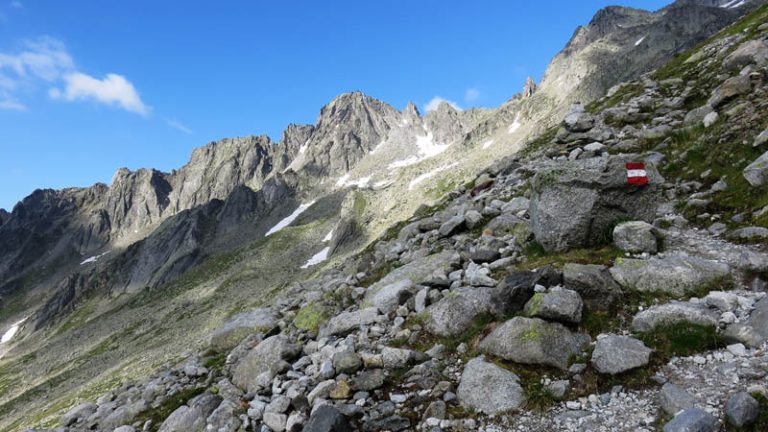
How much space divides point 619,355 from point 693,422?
182 cm

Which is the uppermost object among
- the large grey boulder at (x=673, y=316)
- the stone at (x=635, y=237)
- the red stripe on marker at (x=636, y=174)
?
the red stripe on marker at (x=636, y=174)

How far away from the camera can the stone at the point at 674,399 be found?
6199 mm

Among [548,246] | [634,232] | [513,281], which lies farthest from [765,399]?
[548,246]

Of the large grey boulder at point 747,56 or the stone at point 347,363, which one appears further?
the large grey boulder at point 747,56

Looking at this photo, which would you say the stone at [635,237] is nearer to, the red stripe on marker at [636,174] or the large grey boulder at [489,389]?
the red stripe on marker at [636,174]

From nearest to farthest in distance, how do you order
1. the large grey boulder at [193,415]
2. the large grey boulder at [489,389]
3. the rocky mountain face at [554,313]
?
1. the rocky mountain face at [554,313]
2. the large grey boulder at [489,389]
3. the large grey boulder at [193,415]

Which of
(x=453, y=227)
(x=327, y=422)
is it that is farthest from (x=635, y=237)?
(x=327, y=422)

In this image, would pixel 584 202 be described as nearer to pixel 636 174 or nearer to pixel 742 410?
pixel 636 174

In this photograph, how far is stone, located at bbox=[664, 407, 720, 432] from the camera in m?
5.66

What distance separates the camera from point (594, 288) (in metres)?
9.14

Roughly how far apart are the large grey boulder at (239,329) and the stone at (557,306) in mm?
10618

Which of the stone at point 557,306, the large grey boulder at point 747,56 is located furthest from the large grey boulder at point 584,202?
Result: the large grey boulder at point 747,56

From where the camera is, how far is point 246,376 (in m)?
12.0

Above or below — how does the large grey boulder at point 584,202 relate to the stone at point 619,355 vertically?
above
